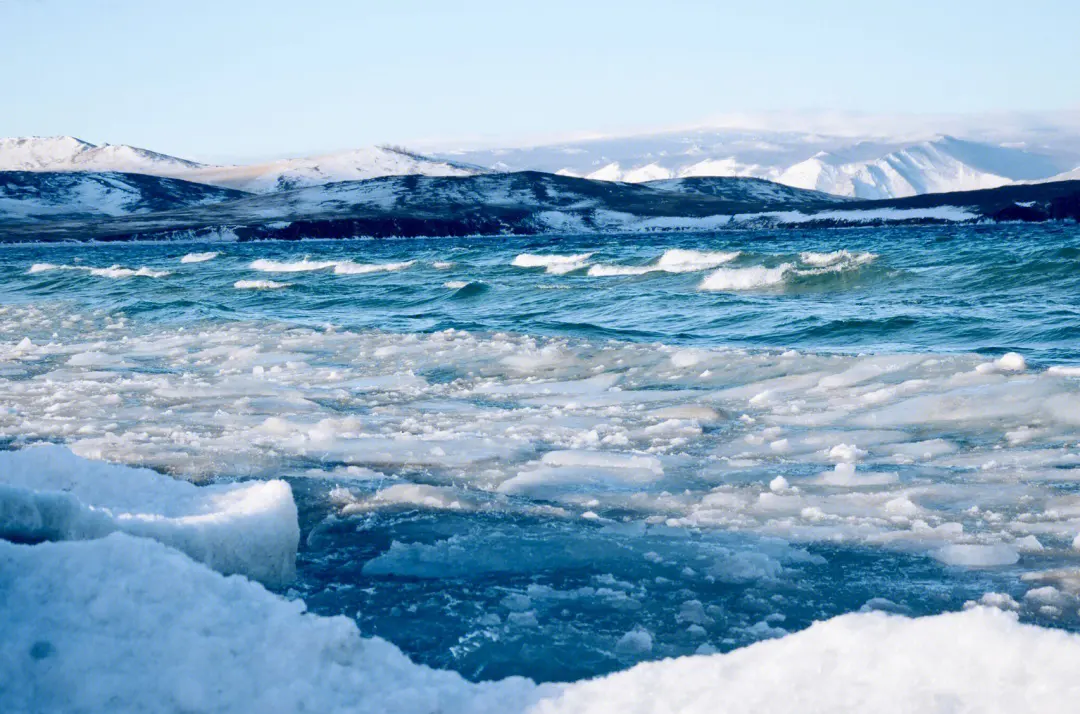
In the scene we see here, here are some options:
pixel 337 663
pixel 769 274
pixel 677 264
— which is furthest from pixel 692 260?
pixel 337 663

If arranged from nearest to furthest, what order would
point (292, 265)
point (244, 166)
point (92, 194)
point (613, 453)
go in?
point (613, 453)
point (292, 265)
point (92, 194)
point (244, 166)

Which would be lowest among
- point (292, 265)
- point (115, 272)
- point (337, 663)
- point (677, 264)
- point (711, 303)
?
point (292, 265)

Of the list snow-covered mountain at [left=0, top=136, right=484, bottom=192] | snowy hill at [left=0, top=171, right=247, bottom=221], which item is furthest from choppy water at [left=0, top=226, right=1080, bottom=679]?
snow-covered mountain at [left=0, top=136, right=484, bottom=192]

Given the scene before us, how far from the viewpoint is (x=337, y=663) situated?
3.13 meters

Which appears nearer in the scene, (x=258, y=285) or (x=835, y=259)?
(x=835, y=259)

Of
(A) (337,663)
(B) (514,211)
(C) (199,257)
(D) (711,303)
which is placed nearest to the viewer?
(A) (337,663)

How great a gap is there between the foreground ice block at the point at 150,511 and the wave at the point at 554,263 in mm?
26691

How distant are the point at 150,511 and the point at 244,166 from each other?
182278 millimetres

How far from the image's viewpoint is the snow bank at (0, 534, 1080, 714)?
2834 mm

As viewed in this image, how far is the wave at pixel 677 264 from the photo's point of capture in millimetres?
29797

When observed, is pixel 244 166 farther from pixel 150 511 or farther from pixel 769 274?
pixel 150 511

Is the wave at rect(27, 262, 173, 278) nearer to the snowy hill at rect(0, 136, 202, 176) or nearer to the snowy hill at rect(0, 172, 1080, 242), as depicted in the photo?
the snowy hill at rect(0, 172, 1080, 242)

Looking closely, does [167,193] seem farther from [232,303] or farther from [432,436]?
[432,436]

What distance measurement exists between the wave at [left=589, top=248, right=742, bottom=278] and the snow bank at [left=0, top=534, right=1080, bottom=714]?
25.5 m
